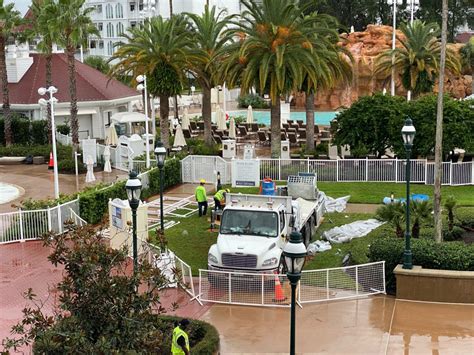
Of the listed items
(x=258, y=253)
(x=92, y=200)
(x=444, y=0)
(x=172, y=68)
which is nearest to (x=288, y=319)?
(x=258, y=253)

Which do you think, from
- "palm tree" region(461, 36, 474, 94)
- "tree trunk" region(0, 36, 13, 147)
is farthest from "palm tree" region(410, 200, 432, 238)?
"palm tree" region(461, 36, 474, 94)

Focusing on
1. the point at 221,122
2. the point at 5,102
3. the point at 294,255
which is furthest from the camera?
the point at 221,122

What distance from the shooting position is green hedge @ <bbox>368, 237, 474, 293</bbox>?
17.9m

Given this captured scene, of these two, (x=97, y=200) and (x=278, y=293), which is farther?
(x=97, y=200)

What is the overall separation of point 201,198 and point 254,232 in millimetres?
7129

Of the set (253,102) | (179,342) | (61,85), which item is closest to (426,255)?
→ (179,342)

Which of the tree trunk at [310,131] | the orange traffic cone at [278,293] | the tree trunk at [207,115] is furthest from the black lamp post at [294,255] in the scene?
the tree trunk at [207,115]

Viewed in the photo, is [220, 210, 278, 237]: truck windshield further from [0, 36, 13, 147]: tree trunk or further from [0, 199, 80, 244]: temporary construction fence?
[0, 36, 13, 147]: tree trunk

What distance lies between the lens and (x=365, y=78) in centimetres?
6181

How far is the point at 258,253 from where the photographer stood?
18062 millimetres

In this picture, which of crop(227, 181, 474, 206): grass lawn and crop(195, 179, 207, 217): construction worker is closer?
crop(195, 179, 207, 217): construction worker

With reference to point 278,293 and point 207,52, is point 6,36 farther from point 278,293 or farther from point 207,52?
point 278,293

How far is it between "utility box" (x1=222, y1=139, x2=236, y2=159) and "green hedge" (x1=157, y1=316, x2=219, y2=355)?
21.9 m

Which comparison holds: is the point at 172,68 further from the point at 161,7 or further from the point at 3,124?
the point at 161,7
